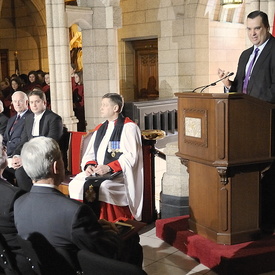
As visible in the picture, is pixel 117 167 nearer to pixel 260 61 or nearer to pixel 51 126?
pixel 51 126

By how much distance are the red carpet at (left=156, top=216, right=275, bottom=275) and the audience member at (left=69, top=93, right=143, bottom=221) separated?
78 centimetres

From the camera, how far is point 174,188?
4.55 metres

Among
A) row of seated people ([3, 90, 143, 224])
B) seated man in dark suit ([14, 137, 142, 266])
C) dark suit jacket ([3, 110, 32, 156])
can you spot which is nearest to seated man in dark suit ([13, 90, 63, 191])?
dark suit jacket ([3, 110, 32, 156])

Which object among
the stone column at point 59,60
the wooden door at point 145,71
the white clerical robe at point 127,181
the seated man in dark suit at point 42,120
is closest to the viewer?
the white clerical robe at point 127,181

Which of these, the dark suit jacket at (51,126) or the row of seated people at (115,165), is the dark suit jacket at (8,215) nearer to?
the row of seated people at (115,165)

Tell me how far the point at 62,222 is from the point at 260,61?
2079mm

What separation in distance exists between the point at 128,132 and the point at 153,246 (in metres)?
1.05

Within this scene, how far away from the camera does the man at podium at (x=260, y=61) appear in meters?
3.45

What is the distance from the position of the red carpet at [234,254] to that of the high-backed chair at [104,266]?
154 centimetres

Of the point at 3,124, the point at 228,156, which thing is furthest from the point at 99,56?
the point at 228,156

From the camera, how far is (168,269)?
3545mm

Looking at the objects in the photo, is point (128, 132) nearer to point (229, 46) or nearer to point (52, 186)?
point (52, 186)

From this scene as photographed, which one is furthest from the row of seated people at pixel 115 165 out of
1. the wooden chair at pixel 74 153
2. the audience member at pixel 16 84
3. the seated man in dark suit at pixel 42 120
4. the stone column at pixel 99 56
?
the audience member at pixel 16 84

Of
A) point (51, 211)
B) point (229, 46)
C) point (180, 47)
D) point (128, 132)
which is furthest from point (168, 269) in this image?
point (229, 46)
